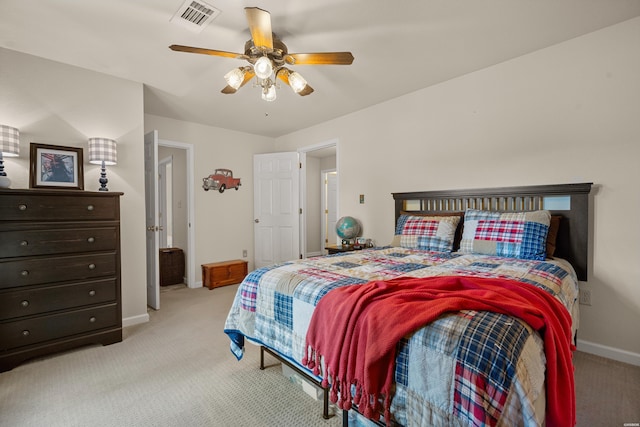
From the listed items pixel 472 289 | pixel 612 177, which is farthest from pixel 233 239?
pixel 612 177

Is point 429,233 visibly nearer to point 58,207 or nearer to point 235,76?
point 235,76

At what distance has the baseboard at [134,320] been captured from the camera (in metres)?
3.13

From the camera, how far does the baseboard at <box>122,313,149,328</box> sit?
3127 mm

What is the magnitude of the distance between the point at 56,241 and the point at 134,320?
3.85 feet

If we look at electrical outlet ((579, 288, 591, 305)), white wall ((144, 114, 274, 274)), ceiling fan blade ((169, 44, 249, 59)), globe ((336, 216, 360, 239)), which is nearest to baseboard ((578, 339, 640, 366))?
electrical outlet ((579, 288, 591, 305))

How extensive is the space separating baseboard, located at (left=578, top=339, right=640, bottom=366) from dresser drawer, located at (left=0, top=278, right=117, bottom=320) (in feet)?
13.4

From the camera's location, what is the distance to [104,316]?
2.67 metres

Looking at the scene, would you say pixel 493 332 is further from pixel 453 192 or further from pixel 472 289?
pixel 453 192

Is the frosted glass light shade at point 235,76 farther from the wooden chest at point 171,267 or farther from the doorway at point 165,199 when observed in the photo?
the wooden chest at point 171,267

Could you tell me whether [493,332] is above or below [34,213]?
below

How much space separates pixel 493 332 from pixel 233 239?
184 inches

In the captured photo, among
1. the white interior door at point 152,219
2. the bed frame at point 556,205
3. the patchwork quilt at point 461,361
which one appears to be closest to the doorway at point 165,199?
the white interior door at point 152,219

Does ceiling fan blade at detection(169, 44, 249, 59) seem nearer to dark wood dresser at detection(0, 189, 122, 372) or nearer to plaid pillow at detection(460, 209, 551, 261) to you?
dark wood dresser at detection(0, 189, 122, 372)

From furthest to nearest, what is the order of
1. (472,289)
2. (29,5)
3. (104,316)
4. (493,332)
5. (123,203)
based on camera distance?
(123,203), (104,316), (29,5), (472,289), (493,332)
